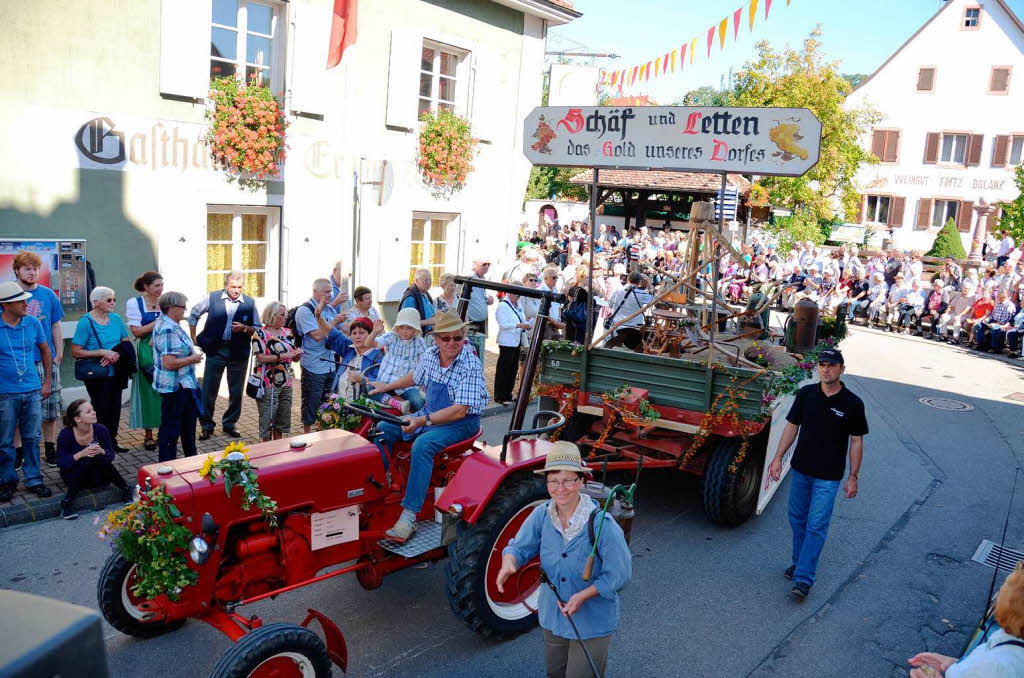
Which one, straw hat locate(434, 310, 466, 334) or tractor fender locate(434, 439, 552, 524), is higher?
straw hat locate(434, 310, 466, 334)

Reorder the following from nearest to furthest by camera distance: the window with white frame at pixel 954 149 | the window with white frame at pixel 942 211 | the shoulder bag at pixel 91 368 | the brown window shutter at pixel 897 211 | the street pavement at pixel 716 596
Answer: the street pavement at pixel 716 596
the shoulder bag at pixel 91 368
the window with white frame at pixel 954 149
the window with white frame at pixel 942 211
the brown window shutter at pixel 897 211

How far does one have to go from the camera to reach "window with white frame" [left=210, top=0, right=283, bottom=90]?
9797mm

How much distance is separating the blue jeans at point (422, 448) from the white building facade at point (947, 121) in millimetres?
34101

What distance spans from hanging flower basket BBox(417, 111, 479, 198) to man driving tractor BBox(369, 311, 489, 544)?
25.4ft

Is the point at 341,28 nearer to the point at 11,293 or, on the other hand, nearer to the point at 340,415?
the point at 11,293

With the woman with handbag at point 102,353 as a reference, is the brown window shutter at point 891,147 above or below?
above

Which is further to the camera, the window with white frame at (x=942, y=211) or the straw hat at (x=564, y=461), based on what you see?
the window with white frame at (x=942, y=211)

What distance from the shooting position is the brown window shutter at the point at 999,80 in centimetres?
3469

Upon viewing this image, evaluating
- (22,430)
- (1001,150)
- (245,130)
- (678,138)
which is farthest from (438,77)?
(1001,150)

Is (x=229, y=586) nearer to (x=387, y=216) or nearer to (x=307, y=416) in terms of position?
(x=307, y=416)

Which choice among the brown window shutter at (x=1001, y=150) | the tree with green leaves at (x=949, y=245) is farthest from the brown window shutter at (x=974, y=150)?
the tree with green leaves at (x=949, y=245)

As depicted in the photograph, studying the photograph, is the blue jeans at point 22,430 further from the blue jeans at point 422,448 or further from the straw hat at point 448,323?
the straw hat at point 448,323

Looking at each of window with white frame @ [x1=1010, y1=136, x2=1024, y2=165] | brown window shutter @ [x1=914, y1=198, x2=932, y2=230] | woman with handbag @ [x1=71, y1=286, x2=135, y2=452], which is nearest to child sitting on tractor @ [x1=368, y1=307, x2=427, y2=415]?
woman with handbag @ [x1=71, y1=286, x2=135, y2=452]

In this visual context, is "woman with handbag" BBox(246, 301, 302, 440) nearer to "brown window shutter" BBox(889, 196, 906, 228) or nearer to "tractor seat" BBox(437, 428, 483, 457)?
"tractor seat" BBox(437, 428, 483, 457)
